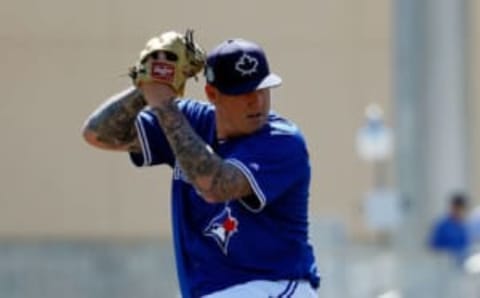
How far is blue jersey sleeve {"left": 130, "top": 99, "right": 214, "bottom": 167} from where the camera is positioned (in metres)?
7.62

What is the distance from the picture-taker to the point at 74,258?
75.3ft

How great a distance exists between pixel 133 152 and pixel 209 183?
2.87 feet

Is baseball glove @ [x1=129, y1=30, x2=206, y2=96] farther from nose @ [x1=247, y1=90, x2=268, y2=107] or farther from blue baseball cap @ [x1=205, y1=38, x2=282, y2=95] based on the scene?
nose @ [x1=247, y1=90, x2=268, y2=107]

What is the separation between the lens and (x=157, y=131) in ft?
25.3

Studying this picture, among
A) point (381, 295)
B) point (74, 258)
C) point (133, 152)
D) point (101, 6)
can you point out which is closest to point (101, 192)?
point (74, 258)

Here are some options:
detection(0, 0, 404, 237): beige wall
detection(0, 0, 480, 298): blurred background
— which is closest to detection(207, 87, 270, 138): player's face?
detection(0, 0, 480, 298): blurred background

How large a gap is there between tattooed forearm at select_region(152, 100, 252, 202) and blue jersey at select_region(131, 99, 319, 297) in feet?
0.23

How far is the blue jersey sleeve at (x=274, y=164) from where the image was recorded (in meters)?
7.29

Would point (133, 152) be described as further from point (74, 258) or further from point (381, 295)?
point (74, 258)

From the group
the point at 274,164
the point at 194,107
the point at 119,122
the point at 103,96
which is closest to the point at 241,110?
the point at 274,164

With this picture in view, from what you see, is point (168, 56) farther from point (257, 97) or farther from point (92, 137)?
point (92, 137)

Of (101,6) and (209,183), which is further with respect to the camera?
(101,6)

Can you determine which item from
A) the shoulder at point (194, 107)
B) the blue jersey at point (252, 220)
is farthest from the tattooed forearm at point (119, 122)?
the blue jersey at point (252, 220)

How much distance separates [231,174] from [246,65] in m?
0.39
